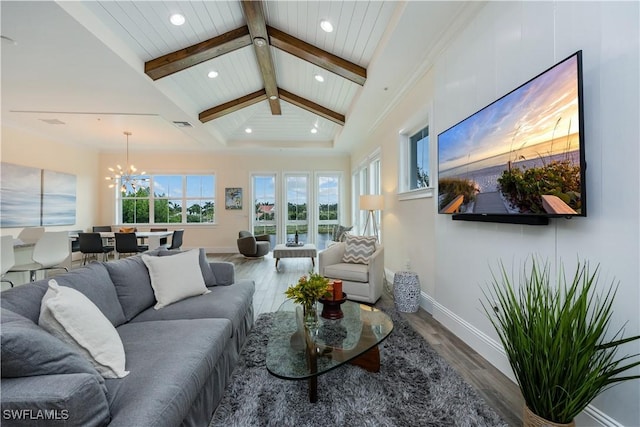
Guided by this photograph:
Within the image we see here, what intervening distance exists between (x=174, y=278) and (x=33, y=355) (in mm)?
1361

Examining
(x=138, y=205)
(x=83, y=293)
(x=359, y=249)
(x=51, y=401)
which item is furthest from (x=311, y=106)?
(x=138, y=205)

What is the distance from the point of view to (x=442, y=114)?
297 centimetres

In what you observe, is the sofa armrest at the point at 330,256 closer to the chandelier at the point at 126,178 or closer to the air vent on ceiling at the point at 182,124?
the air vent on ceiling at the point at 182,124

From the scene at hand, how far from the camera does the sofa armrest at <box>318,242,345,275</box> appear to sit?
12.9 feet

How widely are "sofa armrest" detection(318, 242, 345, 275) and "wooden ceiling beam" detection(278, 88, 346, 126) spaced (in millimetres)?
3030

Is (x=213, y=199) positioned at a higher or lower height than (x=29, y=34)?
lower

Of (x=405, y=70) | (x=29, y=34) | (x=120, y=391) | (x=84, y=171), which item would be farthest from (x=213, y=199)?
(x=120, y=391)

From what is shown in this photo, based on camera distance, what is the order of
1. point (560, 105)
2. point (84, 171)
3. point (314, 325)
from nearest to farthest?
1. point (560, 105)
2. point (314, 325)
3. point (84, 171)

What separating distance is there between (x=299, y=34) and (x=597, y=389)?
4.18 metres

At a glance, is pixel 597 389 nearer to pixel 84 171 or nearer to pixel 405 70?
pixel 405 70

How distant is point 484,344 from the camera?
2316mm

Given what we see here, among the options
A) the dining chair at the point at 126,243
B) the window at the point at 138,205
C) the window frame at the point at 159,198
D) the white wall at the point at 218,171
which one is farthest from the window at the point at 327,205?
the window at the point at 138,205

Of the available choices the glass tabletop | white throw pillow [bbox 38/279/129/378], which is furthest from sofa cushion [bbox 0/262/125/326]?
the glass tabletop

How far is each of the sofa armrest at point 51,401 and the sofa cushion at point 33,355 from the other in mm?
31
